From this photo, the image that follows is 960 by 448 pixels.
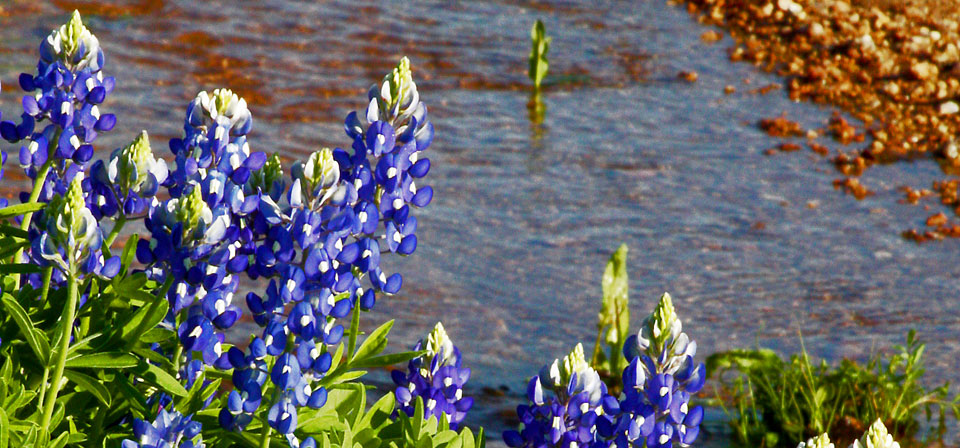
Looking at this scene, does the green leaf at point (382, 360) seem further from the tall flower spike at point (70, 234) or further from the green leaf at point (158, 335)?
the tall flower spike at point (70, 234)

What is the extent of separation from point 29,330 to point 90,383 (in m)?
0.17

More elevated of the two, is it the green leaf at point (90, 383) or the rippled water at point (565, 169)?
the green leaf at point (90, 383)

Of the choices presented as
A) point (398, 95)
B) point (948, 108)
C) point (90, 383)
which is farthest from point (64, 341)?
point (948, 108)

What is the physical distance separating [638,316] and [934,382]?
1273mm

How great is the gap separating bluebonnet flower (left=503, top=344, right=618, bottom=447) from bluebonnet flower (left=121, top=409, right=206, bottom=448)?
0.63m

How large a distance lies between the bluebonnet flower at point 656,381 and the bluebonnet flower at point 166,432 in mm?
716

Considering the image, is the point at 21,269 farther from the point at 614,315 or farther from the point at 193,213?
the point at 614,315

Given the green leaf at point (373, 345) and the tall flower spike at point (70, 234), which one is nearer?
the tall flower spike at point (70, 234)

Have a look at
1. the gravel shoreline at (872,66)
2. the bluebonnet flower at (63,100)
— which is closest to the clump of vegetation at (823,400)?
the gravel shoreline at (872,66)

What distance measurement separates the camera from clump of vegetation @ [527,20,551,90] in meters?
7.66

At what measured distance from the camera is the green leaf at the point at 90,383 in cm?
199

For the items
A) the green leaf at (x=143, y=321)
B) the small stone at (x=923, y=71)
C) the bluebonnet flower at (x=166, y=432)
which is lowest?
the small stone at (x=923, y=71)

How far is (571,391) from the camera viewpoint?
2.17 meters

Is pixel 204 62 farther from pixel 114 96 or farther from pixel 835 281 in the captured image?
pixel 835 281
